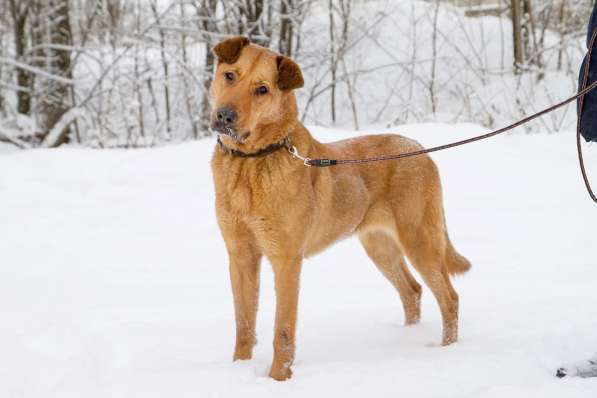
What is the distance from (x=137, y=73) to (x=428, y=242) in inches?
395

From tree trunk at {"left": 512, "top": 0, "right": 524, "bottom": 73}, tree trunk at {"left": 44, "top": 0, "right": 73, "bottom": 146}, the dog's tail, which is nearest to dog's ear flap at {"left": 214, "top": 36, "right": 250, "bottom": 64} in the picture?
the dog's tail

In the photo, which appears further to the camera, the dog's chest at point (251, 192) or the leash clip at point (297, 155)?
the leash clip at point (297, 155)

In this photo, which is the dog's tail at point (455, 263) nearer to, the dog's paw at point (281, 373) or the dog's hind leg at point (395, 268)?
the dog's hind leg at point (395, 268)

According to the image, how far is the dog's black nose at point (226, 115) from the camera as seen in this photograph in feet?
9.91

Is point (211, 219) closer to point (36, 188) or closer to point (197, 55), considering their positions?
point (36, 188)

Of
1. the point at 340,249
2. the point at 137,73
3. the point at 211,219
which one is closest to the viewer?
the point at 340,249

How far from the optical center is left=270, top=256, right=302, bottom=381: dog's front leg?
337 centimetres

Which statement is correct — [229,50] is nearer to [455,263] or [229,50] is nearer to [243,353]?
[243,353]

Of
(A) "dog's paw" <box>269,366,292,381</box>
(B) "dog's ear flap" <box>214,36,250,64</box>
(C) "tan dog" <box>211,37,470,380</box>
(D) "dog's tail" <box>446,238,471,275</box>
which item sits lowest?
(A) "dog's paw" <box>269,366,292,381</box>

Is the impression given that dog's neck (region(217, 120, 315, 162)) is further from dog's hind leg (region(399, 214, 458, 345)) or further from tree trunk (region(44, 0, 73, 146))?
tree trunk (region(44, 0, 73, 146))

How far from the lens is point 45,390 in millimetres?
3037

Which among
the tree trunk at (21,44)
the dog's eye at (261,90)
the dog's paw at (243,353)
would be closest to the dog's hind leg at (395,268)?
the dog's paw at (243,353)

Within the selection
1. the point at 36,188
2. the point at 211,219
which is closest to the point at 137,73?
the point at 36,188

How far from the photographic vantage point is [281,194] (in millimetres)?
3326
